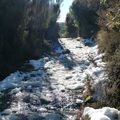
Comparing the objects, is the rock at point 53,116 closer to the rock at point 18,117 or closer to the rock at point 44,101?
the rock at point 18,117

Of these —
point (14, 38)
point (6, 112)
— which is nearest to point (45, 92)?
point (6, 112)

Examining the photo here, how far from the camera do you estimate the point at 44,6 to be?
126 ft

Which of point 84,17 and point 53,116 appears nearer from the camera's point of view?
point 53,116

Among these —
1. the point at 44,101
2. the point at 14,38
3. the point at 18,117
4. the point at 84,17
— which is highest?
the point at 14,38

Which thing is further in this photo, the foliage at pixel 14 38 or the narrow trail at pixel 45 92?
the foliage at pixel 14 38

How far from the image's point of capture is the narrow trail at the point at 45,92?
1311 centimetres

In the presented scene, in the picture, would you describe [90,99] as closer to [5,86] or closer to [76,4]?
[5,86]

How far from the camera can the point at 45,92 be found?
54.5 ft

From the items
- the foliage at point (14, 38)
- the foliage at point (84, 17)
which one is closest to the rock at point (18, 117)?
the foliage at point (14, 38)

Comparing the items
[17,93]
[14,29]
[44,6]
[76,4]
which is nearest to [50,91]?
[17,93]

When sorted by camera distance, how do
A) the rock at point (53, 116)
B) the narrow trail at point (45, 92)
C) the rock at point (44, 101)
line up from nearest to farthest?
the rock at point (53, 116) < the narrow trail at point (45, 92) < the rock at point (44, 101)

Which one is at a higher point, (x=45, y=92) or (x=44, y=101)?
(x=44, y=101)

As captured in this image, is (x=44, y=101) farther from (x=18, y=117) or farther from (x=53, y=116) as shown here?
(x=18, y=117)

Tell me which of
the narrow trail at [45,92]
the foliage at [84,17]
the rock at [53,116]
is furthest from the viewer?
the foliage at [84,17]
